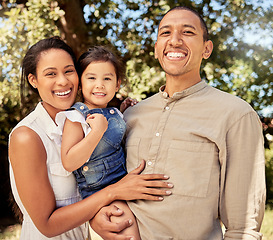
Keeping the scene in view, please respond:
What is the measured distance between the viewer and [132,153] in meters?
Answer: 2.32

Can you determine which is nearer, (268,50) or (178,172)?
(178,172)

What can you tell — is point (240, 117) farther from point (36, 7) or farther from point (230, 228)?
point (36, 7)

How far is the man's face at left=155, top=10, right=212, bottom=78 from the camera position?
229cm

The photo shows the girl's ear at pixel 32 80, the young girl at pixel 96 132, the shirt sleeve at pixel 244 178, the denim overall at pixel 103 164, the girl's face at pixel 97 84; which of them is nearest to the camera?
the shirt sleeve at pixel 244 178

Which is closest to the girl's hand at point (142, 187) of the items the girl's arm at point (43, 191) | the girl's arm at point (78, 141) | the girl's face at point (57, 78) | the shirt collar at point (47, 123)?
the girl's arm at point (43, 191)

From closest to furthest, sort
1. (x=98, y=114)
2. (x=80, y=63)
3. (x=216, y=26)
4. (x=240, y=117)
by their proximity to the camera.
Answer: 1. (x=240, y=117)
2. (x=98, y=114)
3. (x=80, y=63)
4. (x=216, y=26)

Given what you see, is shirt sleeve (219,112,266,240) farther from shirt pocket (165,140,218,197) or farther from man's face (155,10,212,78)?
man's face (155,10,212,78)

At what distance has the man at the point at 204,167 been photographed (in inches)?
79.4

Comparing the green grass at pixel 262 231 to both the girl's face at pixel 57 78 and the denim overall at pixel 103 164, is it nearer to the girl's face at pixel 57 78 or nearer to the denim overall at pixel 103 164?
the denim overall at pixel 103 164

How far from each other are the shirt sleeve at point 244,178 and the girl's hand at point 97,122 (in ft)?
2.31

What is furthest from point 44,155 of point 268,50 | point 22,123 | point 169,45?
point 268,50

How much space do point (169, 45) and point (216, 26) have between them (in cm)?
325

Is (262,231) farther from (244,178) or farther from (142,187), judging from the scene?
(142,187)

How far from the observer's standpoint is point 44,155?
Answer: 2.24m
